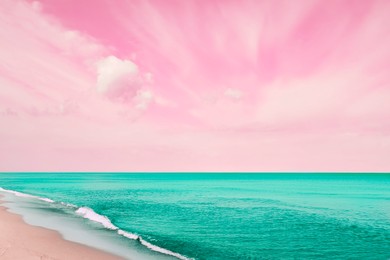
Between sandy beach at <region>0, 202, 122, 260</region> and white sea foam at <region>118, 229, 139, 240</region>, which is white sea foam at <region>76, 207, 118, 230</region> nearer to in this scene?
white sea foam at <region>118, 229, 139, 240</region>

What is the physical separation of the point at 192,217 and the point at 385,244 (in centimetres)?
2368

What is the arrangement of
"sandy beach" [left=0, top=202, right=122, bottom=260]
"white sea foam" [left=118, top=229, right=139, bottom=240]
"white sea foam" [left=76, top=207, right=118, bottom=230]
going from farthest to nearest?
"white sea foam" [left=76, top=207, right=118, bottom=230]
"white sea foam" [left=118, top=229, right=139, bottom=240]
"sandy beach" [left=0, top=202, right=122, bottom=260]

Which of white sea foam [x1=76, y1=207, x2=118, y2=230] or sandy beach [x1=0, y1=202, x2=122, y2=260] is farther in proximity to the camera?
white sea foam [x1=76, y1=207, x2=118, y2=230]

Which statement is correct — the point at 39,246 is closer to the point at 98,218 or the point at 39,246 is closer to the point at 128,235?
the point at 128,235

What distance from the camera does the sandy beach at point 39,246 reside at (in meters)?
21.0

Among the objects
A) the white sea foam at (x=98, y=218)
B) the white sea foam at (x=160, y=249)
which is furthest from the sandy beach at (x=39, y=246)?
the white sea foam at (x=98, y=218)

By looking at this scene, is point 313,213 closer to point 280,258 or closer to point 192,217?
point 192,217

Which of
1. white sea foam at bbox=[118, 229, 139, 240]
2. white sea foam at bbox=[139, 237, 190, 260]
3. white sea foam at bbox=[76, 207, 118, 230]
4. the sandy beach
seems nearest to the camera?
the sandy beach

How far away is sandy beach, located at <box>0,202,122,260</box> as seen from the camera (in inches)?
828

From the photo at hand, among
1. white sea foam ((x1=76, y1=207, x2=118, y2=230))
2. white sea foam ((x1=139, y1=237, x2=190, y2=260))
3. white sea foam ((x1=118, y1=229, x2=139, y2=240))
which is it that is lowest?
white sea foam ((x1=139, y1=237, x2=190, y2=260))

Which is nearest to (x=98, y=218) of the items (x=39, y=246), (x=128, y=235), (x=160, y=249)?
(x=128, y=235)

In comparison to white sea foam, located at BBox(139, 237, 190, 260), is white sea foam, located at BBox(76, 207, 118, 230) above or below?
above

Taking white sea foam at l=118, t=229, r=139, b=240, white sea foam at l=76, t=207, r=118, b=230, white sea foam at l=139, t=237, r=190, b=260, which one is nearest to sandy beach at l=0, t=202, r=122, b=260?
white sea foam at l=139, t=237, r=190, b=260

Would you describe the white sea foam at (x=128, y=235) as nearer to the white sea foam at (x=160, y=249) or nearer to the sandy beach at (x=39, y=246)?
the white sea foam at (x=160, y=249)
